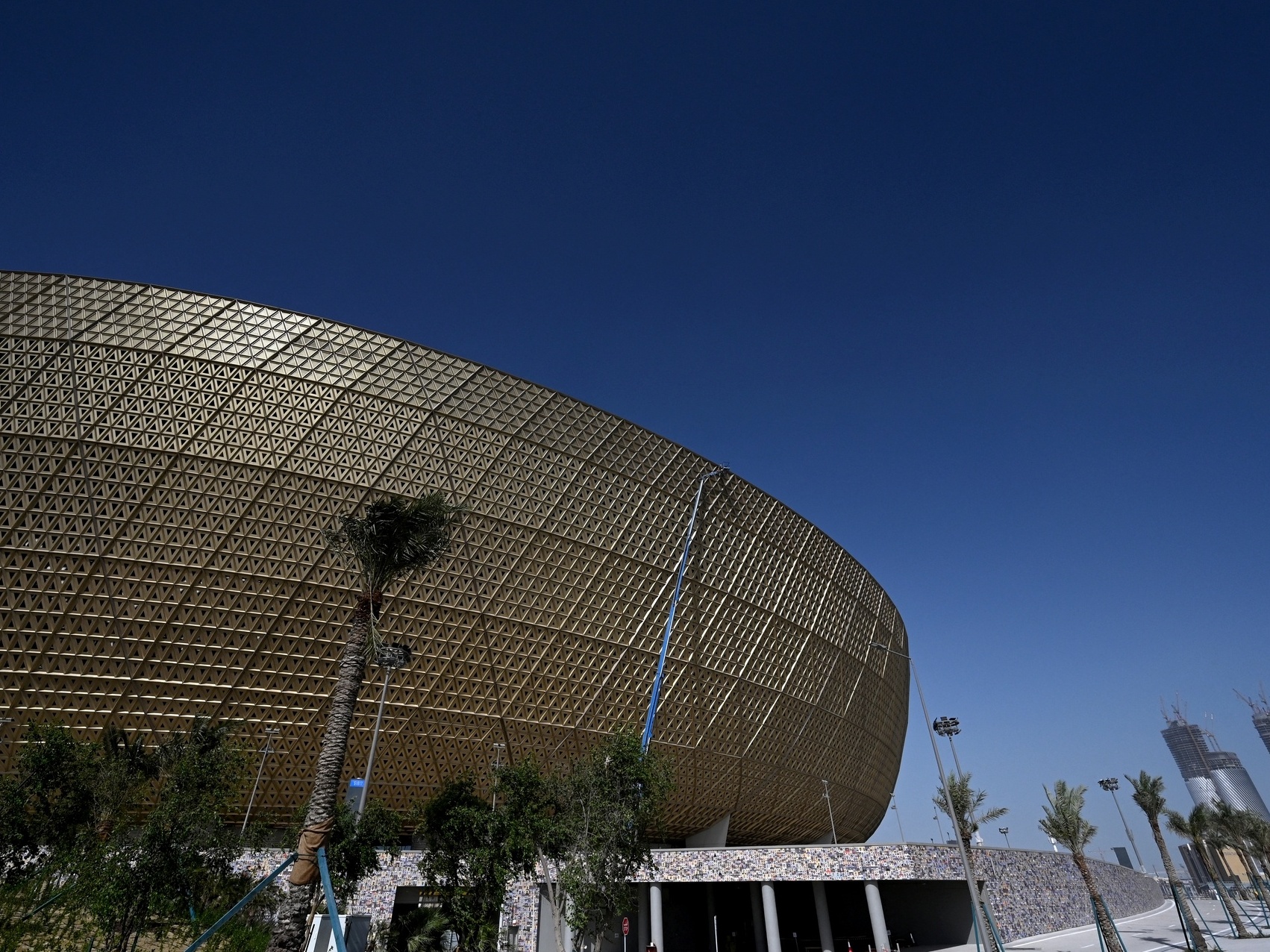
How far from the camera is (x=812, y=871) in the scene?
84.4 ft

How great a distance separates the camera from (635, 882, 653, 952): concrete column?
27.4 meters

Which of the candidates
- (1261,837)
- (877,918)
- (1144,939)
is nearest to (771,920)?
(877,918)

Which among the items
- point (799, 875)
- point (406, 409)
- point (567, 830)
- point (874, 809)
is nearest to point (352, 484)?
point (406, 409)

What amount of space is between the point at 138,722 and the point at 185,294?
1463 cm

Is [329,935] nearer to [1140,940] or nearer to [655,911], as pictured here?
[655,911]

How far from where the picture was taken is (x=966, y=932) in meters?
28.8

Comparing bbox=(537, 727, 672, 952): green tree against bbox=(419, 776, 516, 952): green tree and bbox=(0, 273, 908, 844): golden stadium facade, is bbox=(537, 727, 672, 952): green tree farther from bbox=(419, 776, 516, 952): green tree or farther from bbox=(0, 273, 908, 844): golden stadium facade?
bbox=(0, 273, 908, 844): golden stadium facade

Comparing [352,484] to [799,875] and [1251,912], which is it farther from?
[1251,912]

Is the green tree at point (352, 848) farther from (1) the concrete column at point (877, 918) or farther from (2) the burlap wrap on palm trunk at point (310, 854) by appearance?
(1) the concrete column at point (877, 918)

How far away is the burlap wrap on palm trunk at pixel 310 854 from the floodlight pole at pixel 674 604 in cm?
1935

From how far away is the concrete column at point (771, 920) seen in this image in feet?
83.6

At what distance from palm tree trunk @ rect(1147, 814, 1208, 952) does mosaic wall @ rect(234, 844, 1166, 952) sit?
4788mm

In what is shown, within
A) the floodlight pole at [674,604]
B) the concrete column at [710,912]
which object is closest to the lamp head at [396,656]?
the floodlight pole at [674,604]

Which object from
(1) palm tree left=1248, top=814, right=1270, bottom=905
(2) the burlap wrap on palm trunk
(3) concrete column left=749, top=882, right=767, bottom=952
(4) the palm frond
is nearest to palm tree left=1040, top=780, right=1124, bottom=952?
(4) the palm frond
